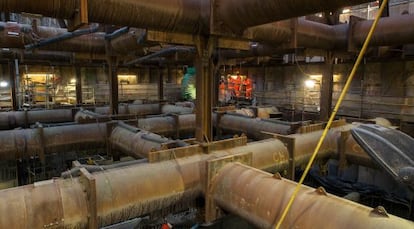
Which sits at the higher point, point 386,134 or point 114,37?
point 114,37

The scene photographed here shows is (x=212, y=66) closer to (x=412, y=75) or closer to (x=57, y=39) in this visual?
(x=57, y=39)

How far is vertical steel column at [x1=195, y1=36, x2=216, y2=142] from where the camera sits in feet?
15.0

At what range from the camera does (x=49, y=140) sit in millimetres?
6348

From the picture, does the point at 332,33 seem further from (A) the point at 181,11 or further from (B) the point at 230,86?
(B) the point at 230,86

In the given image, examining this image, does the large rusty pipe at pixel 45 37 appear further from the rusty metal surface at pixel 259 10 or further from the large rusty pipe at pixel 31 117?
the rusty metal surface at pixel 259 10

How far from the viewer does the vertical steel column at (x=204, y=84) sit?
4.58 metres

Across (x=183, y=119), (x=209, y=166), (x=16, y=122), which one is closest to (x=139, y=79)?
(x=16, y=122)

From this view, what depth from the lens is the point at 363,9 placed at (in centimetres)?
1452

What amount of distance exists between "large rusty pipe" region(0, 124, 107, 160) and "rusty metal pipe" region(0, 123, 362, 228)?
3.57 meters

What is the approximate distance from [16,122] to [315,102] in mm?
13769

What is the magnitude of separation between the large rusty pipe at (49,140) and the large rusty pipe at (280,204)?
4230 millimetres

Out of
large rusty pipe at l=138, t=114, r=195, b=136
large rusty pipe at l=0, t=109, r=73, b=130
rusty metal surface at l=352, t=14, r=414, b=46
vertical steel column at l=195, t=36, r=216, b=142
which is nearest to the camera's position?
vertical steel column at l=195, t=36, r=216, b=142

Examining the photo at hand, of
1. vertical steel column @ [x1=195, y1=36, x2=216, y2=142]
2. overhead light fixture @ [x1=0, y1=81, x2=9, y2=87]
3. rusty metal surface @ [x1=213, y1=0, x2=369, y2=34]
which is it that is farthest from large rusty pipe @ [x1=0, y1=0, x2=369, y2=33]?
overhead light fixture @ [x1=0, y1=81, x2=9, y2=87]

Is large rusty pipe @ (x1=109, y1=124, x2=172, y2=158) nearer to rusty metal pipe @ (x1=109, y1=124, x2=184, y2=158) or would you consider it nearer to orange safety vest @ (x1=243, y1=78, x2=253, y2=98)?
rusty metal pipe @ (x1=109, y1=124, x2=184, y2=158)
